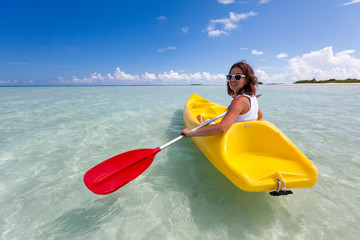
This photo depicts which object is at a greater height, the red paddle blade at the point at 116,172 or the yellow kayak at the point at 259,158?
the yellow kayak at the point at 259,158

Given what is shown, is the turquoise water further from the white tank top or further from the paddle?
the white tank top

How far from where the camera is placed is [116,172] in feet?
7.26

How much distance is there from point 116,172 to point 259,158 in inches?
74.2

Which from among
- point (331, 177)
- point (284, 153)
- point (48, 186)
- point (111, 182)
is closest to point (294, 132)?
point (331, 177)

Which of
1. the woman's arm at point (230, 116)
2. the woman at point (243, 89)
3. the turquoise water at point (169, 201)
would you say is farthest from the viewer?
the woman at point (243, 89)

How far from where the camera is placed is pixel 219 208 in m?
2.01

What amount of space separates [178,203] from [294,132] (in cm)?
413

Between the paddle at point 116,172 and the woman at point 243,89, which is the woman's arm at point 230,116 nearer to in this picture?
the woman at point 243,89

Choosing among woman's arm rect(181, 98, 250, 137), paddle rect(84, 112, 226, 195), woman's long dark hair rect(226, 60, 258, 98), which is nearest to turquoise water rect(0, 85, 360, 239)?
paddle rect(84, 112, 226, 195)

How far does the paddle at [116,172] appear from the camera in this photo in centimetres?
203

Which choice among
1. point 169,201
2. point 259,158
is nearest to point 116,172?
point 169,201

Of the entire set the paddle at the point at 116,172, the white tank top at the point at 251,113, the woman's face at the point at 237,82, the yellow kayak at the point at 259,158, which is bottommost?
the paddle at the point at 116,172

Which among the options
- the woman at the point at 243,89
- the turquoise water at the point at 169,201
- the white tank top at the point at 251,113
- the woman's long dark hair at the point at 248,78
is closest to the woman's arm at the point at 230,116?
the woman at the point at 243,89

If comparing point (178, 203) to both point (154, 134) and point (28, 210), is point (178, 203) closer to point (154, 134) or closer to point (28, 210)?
point (28, 210)
